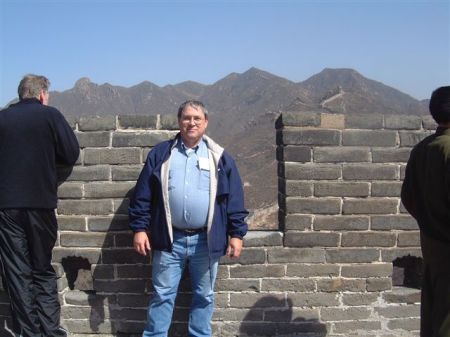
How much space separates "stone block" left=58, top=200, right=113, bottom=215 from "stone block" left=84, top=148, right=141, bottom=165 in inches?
13.1

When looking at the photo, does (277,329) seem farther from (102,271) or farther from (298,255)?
(102,271)

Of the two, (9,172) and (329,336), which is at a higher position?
(9,172)

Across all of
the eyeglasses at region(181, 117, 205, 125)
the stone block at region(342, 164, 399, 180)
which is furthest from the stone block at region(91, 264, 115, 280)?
the stone block at region(342, 164, 399, 180)

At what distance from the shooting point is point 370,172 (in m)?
3.77

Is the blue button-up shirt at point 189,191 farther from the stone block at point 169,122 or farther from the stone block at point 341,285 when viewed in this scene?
the stone block at point 341,285

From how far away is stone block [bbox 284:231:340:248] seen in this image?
3789 mm

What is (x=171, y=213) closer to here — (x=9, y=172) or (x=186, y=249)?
(x=186, y=249)

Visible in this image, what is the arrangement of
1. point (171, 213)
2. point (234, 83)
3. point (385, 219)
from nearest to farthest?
point (171, 213) < point (385, 219) < point (234, 83)

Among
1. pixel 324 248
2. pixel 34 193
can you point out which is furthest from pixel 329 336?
pixel 34 193

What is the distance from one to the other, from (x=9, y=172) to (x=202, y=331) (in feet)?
5.76

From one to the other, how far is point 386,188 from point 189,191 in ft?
5.41

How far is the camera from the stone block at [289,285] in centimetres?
383

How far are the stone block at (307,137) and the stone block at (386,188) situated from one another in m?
0.51

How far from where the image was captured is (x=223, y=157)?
3287 mm
